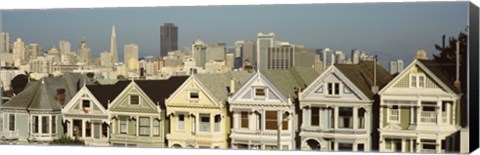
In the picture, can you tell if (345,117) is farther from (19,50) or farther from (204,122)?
(19,50)

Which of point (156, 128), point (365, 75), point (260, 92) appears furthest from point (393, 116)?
point (156, 128)

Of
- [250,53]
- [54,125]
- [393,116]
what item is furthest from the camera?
[54,125]

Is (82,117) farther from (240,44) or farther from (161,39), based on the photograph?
(240,44)

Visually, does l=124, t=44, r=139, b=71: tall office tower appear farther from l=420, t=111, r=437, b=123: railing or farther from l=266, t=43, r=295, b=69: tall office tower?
l=420, t=111, r=437, b=123: railing

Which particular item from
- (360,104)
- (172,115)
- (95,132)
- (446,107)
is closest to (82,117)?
(95,132)

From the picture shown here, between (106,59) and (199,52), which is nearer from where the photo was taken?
(199,52)
